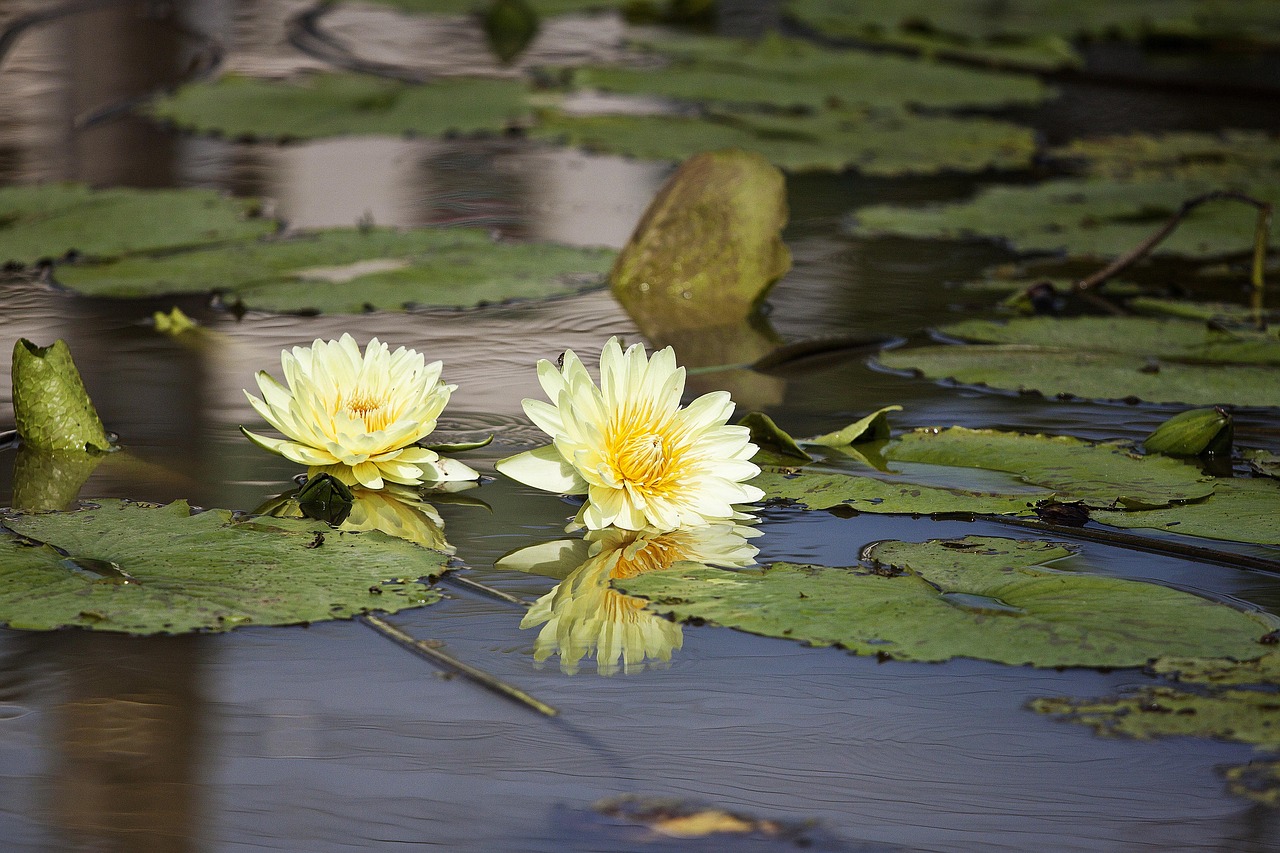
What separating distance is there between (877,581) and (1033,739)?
12.1 inches

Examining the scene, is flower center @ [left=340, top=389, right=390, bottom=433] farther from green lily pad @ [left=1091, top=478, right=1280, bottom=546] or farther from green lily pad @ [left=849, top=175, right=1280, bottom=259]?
green lily pad @ [left=849, top=175, right=1280, bottom=259]

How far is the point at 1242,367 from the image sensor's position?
2.96 metres

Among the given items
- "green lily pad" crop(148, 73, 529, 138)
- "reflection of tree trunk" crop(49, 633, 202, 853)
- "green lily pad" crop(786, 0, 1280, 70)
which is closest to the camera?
"reflection of tree trunk" crop(49, 633, 202, 853)

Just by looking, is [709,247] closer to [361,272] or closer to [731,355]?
[731,355]

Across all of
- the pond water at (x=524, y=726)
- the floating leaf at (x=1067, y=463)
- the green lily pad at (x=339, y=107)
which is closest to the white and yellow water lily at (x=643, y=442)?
the pond water at (x=524, y=726)

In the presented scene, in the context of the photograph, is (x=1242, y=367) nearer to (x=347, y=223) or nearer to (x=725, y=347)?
(x=725, y=347)

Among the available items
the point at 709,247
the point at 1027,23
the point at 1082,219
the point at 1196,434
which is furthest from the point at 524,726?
the point at 1027,23

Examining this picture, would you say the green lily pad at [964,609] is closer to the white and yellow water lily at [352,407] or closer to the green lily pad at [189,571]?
the green lily pad at [189,571]

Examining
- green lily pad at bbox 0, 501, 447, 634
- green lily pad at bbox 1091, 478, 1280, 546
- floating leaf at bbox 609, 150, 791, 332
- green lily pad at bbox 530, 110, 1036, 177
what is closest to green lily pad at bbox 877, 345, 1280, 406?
green lily pad at bbox 1091, 478, 1280, 546

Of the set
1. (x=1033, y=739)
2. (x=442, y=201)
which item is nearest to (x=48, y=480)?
(x=1033, y=739)

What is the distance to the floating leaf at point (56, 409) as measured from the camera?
2383mm

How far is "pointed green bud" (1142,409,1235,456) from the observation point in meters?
2.41

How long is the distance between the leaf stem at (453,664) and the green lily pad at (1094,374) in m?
1.38

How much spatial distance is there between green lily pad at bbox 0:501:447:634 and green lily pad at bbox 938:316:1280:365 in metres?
1.65
